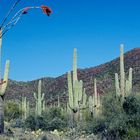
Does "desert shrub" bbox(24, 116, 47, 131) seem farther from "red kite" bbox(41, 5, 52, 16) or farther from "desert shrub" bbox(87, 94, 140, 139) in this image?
"red kite" bbox(41, 5, 52, 16)

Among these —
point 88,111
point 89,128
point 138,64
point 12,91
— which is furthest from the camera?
point 12,91

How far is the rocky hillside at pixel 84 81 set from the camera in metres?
65.5

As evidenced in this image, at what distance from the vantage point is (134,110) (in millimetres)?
18922

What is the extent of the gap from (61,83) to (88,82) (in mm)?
5461

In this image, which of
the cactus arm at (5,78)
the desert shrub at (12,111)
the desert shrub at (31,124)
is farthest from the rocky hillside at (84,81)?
the cactus arm at (5,78)

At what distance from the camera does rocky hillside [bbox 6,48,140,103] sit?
6550 centimetres

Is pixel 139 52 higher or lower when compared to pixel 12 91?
higher

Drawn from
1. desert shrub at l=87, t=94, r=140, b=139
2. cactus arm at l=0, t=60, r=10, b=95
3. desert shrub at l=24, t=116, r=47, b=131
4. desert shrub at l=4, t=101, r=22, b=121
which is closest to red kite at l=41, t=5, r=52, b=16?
desert shrub at l=87, t=94, r=140, b=139

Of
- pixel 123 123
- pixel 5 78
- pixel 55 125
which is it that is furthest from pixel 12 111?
pixel 123 123

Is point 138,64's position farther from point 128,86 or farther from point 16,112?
point 128,86

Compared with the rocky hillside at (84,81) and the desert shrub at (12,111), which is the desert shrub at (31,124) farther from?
the rocky hillside at (84,81)

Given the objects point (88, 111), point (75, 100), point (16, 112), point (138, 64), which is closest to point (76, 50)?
point (75, 100)

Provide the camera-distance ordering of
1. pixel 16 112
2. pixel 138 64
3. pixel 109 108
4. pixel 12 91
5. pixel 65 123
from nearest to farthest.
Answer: pixel 109 108, pixel 65 123, pixel 16 112, pixel 138 64, pixel 12 91

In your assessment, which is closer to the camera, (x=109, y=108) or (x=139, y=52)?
(x=109, y=108)
